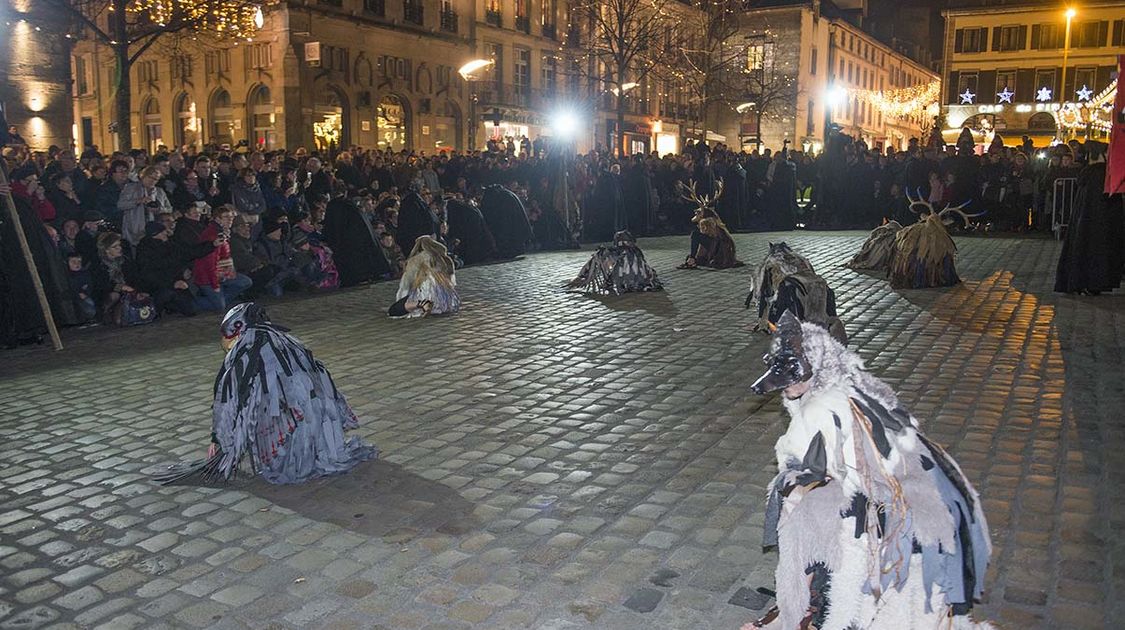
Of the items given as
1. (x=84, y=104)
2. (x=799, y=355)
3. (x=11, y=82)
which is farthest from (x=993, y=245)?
(x=84, y=104)

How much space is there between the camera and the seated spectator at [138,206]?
1233 centimetres

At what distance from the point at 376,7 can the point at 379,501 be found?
101 feet

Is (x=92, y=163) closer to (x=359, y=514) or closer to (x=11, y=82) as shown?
(x=11, y=82)

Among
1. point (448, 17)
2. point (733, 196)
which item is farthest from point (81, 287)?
point (448, 17)

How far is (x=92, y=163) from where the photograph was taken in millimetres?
13133

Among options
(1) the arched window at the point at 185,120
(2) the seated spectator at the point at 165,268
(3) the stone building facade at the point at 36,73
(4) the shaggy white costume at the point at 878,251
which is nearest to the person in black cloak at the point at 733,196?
(4) the shaggy white costume at the point at 878,251

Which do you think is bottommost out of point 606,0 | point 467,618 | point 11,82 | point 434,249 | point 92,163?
point 467,618

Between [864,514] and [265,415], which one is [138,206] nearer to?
[265,415]

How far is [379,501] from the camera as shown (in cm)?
546

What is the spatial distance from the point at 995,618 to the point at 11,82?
21570mm

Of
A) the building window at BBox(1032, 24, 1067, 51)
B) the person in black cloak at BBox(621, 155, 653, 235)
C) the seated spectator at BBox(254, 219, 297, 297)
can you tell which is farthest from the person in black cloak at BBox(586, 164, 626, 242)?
the building window at BBox(1032, 24, 1067, 51)

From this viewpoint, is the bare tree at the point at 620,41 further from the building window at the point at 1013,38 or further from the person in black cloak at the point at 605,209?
the building window at the point at 1013,38

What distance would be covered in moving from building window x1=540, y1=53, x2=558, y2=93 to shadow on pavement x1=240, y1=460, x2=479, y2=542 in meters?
38.4

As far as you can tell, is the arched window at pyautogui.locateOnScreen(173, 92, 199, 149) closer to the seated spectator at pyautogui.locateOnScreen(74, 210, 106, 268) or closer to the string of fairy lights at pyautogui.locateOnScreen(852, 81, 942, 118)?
the seated spectator at pyautogui.locateOnScreen(74, 210, 106, 268)
